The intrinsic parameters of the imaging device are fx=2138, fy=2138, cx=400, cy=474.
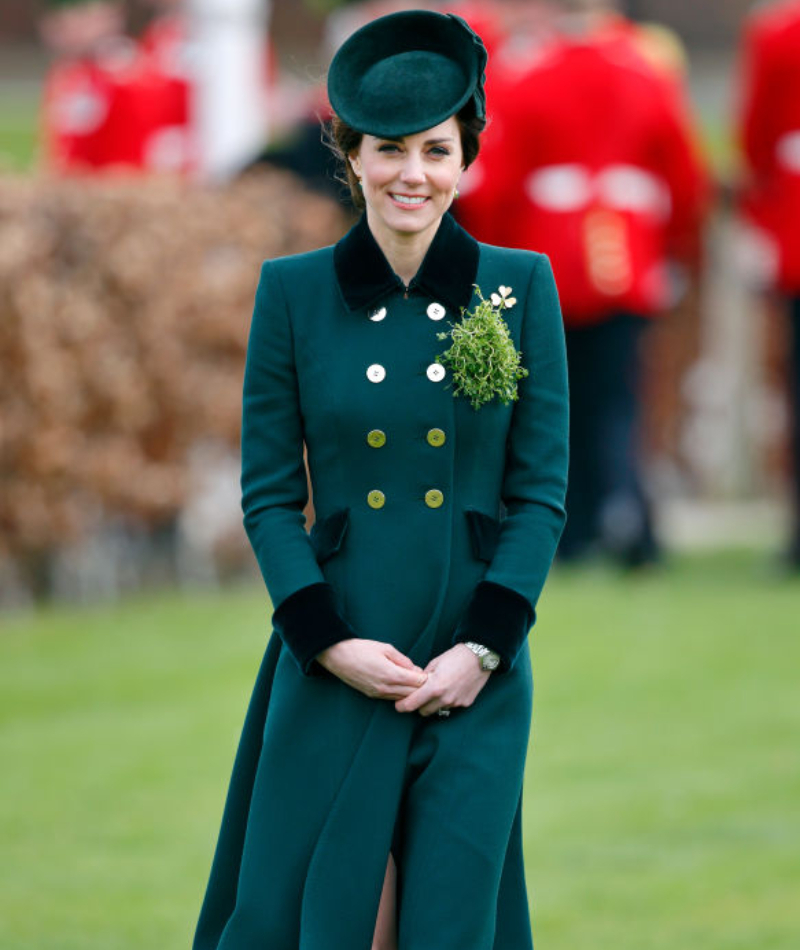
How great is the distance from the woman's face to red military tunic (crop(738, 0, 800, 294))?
563 cm

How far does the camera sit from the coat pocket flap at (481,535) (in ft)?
10.6

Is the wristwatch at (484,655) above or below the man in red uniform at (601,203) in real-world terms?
below

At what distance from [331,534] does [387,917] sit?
0.60 m

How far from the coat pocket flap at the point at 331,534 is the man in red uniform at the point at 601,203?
5667 mm

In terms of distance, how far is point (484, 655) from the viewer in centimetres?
315

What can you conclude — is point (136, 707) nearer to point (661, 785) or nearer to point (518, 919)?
point (661, 785)

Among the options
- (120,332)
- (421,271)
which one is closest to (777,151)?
(120,332)

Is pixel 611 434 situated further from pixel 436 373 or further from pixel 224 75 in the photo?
pixel 436 373

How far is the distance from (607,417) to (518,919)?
19.7 ft

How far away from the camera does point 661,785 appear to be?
5766mm

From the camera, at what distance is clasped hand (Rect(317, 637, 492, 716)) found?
10.3 feet

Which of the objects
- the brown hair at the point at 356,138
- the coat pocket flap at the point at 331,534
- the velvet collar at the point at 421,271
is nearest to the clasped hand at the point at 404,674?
the coat pocket flap at the point at 331,534

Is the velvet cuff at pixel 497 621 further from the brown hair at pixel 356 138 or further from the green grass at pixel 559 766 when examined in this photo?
the green grass at pixel 559 766

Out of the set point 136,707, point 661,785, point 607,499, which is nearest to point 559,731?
point 661,785
